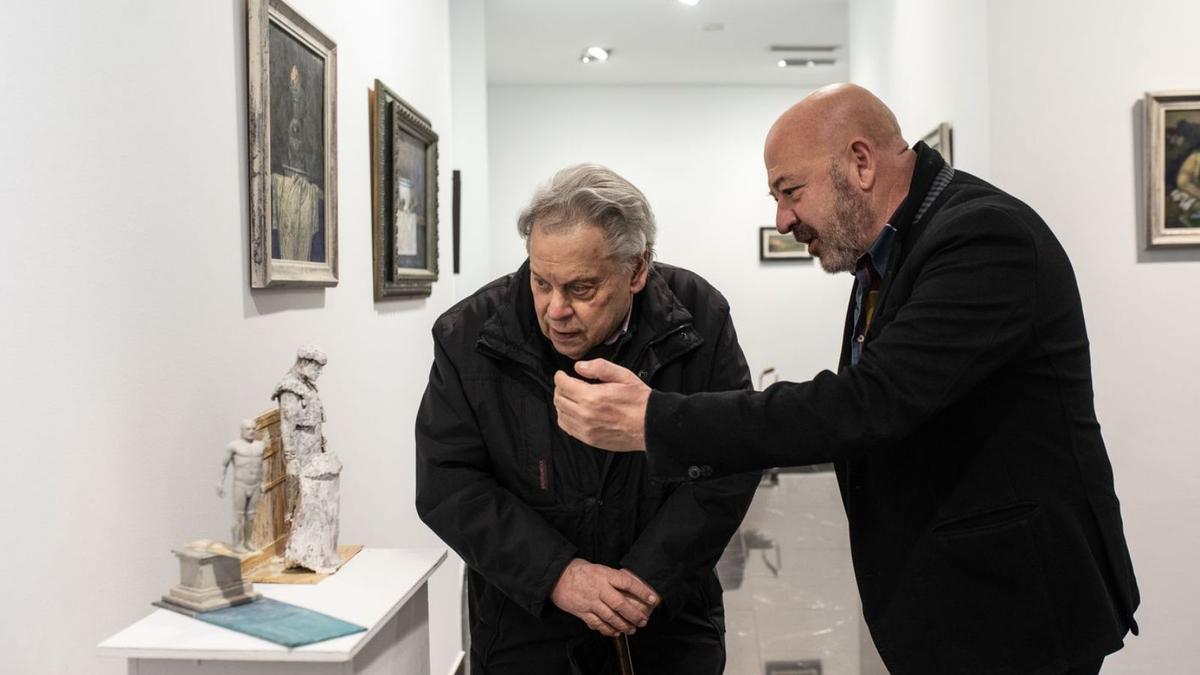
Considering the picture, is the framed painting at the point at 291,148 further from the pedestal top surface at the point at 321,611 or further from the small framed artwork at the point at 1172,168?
the small framed artwork at the point at 1172,168

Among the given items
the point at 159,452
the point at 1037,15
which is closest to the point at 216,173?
the point at 159,452

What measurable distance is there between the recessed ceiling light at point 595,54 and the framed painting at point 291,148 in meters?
6.79

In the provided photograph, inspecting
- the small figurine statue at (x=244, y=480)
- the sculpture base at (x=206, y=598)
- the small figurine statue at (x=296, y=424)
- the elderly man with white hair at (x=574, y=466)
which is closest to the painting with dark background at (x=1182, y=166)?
the elderly man with white hair at (x=574, y=466)

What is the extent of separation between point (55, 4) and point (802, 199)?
1.32m

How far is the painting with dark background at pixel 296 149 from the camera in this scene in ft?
9.05

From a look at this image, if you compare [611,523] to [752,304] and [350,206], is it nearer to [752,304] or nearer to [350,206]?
[350,206]

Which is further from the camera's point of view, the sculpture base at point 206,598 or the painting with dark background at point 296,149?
the painting with dark background at point 296,149

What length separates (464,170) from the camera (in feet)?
24.0

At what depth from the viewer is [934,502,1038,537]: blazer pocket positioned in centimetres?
172

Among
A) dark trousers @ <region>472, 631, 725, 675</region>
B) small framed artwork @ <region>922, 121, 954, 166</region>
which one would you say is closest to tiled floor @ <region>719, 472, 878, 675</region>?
small framed artwork @ <region>922, 121, 954, 166</region>

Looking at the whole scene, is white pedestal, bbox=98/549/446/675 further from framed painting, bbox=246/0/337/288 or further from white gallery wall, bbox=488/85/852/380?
white gallery wall, bbox=488/85/852/380

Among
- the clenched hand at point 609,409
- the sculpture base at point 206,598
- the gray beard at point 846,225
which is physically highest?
the gray beard at point 846,225

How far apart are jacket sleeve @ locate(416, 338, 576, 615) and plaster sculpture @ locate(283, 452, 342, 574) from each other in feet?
0.65

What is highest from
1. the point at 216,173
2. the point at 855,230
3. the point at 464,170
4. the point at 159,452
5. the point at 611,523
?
the point at 464,170
